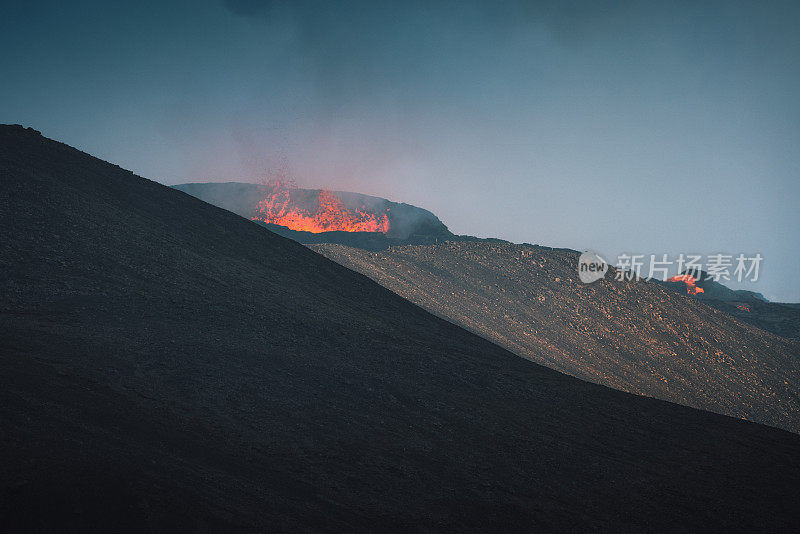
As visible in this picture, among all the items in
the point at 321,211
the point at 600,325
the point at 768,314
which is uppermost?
the point at 768,314

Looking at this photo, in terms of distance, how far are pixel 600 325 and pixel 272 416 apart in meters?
35.1

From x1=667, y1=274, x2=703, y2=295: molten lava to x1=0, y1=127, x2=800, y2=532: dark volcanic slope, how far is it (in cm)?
7132

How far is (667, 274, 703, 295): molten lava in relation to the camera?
78.1m

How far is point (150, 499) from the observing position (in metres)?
5.34

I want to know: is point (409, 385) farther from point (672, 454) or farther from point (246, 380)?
point (672, 454)

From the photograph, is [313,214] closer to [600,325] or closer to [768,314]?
[600,325]

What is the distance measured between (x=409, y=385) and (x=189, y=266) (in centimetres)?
904

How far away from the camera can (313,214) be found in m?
59.3

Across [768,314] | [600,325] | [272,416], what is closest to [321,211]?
[600,325]

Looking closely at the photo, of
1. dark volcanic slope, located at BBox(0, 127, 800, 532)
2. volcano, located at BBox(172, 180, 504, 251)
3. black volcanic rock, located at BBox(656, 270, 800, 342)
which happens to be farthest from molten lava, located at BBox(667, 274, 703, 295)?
dark volcanic slope, located at BBox(0, 127, 800, 532)

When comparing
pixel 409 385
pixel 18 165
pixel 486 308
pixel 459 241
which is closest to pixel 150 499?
pixel 409 385

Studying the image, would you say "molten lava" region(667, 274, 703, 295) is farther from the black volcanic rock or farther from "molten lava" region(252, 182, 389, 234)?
"molten lava" region(252, 182, 389, 234)

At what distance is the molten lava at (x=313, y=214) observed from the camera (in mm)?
57312

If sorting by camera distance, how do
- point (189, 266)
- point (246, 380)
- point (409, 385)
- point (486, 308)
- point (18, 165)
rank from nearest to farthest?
1. point (246, 380)
2. point (409, 385)
3. point (189, 266)
4. point (18, 165)
5. point (486, 308)
